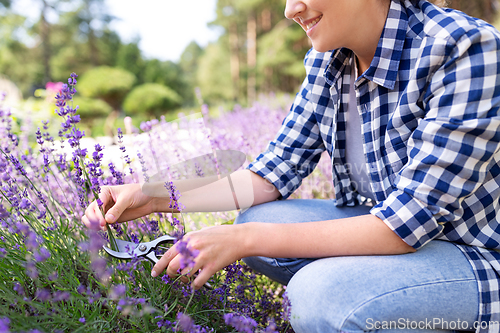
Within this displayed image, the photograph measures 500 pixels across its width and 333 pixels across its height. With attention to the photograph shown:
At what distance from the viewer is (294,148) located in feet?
4.88

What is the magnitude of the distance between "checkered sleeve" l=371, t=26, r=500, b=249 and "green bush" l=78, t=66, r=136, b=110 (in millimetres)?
17218

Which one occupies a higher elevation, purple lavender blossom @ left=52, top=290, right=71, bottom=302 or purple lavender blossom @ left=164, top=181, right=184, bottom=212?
purple lavender blossom @ left=164, top=181, right=184, bottom=212

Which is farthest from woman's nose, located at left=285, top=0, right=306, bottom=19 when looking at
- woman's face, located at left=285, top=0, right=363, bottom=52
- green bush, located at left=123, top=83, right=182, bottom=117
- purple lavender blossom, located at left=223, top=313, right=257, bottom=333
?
green bush, located at left=123, top=83, right=182, bottom=117

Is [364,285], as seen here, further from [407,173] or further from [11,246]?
[11,246]

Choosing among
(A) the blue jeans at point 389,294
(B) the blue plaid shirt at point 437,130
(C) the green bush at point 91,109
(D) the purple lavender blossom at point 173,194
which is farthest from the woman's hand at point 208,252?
(C) the green bush at point 91,109

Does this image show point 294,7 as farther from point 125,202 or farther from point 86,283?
point 86,283

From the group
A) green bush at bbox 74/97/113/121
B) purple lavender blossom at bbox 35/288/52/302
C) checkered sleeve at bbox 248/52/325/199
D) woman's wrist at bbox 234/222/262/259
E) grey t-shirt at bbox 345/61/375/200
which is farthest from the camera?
green bush at bbox 74/97/113/121

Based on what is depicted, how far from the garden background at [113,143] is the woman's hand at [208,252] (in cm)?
5

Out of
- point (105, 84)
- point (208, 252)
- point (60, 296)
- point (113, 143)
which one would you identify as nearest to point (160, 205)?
point (208, 252)

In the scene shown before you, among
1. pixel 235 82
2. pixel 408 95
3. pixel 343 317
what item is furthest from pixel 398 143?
pixel 235 82

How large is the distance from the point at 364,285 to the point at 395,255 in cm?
16

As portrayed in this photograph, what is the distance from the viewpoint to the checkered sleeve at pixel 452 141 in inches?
34.6

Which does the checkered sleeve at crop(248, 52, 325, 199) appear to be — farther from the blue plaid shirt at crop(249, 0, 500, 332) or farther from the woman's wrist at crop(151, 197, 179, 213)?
the woman's wrist at crop(151, 197, 179, 213)

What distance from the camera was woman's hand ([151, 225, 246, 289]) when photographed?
0.87m
